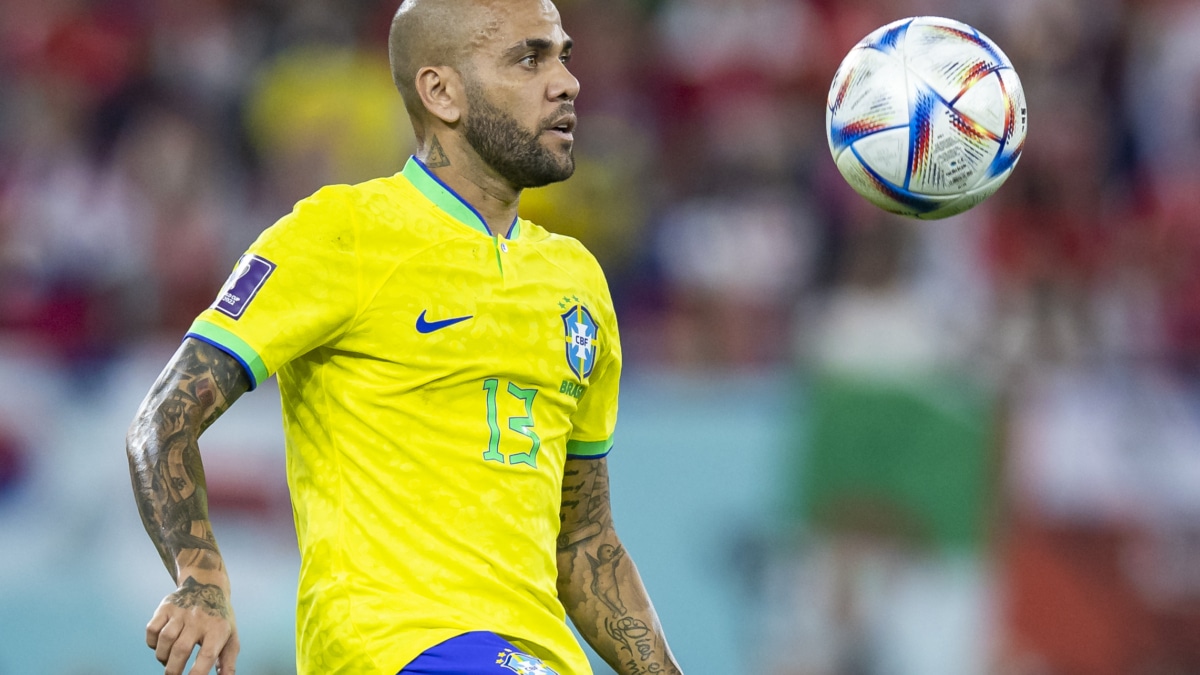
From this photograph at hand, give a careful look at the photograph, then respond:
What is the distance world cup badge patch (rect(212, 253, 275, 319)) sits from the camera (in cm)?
368

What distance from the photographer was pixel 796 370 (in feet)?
27.2

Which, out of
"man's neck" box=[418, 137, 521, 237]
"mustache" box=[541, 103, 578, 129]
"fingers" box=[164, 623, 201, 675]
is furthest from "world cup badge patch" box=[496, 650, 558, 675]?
"mustache" box=[541, 103, 578, 129]

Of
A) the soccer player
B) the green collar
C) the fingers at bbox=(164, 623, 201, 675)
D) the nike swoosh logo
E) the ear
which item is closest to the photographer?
the fingers at bbox=(164, 623, 201, 675)

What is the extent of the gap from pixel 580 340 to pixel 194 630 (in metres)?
1.33

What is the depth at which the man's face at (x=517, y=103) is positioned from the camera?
4188 mm

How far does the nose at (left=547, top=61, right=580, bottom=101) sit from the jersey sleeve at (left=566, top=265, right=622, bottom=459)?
49 centimetres

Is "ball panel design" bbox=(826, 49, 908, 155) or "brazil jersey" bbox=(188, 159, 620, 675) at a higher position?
"ball panel design" bbox=(826, 49, 908, 155)

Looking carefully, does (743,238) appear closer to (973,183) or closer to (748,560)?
(748,560)

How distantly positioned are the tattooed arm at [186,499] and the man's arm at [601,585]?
1085 mm

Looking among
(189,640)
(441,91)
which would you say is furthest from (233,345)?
(441,91)

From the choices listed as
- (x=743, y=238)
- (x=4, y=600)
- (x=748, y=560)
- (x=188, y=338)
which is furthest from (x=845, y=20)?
(x=188, y=338)

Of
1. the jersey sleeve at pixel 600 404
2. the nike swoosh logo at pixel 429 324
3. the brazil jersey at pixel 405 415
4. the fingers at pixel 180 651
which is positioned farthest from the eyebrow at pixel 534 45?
the fingers at pixel 180 651

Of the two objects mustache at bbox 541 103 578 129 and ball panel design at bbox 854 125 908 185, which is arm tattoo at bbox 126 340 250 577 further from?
ball panel design at bbox 854 125 908 185

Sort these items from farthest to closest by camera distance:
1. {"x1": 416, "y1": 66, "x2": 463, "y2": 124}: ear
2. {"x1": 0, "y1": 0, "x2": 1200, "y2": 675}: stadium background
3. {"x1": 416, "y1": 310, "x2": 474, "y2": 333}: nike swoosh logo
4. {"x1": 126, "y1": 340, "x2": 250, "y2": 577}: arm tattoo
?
1. {"x1": 0, "y1": 0, "x2": 1200, "y2": 675}: stadium background
2. {"x1": 416, "y1": 66, "x2": 463, "y2": 124}: ear
3. {"x1": 416, "y1": 310, "x2": 474, "y2": 333}: nike swoosh logo
4. {"x1": 126, "y1": 340, "x2": 250, "y2": 577}: arm tattoo
